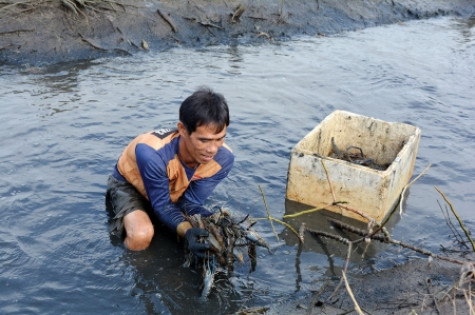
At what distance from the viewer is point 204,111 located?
3605 mm

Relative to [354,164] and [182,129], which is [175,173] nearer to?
[182,129]

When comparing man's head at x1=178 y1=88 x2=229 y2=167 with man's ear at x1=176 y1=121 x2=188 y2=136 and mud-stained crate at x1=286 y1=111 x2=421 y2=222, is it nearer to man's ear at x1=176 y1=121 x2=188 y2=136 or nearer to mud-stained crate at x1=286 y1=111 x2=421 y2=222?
man's ear at x1=176 y1=121 x2=188 y2=136

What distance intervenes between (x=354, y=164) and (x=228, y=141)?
6.83 ft

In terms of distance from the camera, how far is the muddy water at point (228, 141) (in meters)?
3.90

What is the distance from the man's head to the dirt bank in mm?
5331

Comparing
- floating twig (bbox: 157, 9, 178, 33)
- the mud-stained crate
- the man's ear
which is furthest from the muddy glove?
floating twig (bbox: 157, 9, 178, 33)

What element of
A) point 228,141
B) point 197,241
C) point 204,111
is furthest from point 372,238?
point 228,141

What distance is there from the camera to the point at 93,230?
4496 millimetres

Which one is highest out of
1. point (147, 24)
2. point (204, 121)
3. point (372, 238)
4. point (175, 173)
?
point (147, 24)

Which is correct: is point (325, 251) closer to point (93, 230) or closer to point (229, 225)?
point (229, 225)

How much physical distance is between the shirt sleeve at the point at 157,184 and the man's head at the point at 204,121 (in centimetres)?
29

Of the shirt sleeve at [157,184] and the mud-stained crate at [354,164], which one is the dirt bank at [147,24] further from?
the shirt sleeve at [157,184]

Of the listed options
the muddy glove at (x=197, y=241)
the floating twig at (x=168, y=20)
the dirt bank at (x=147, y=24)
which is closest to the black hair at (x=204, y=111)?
the muddy glove at (x=197, y=241)

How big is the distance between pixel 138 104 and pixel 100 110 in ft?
1.69
